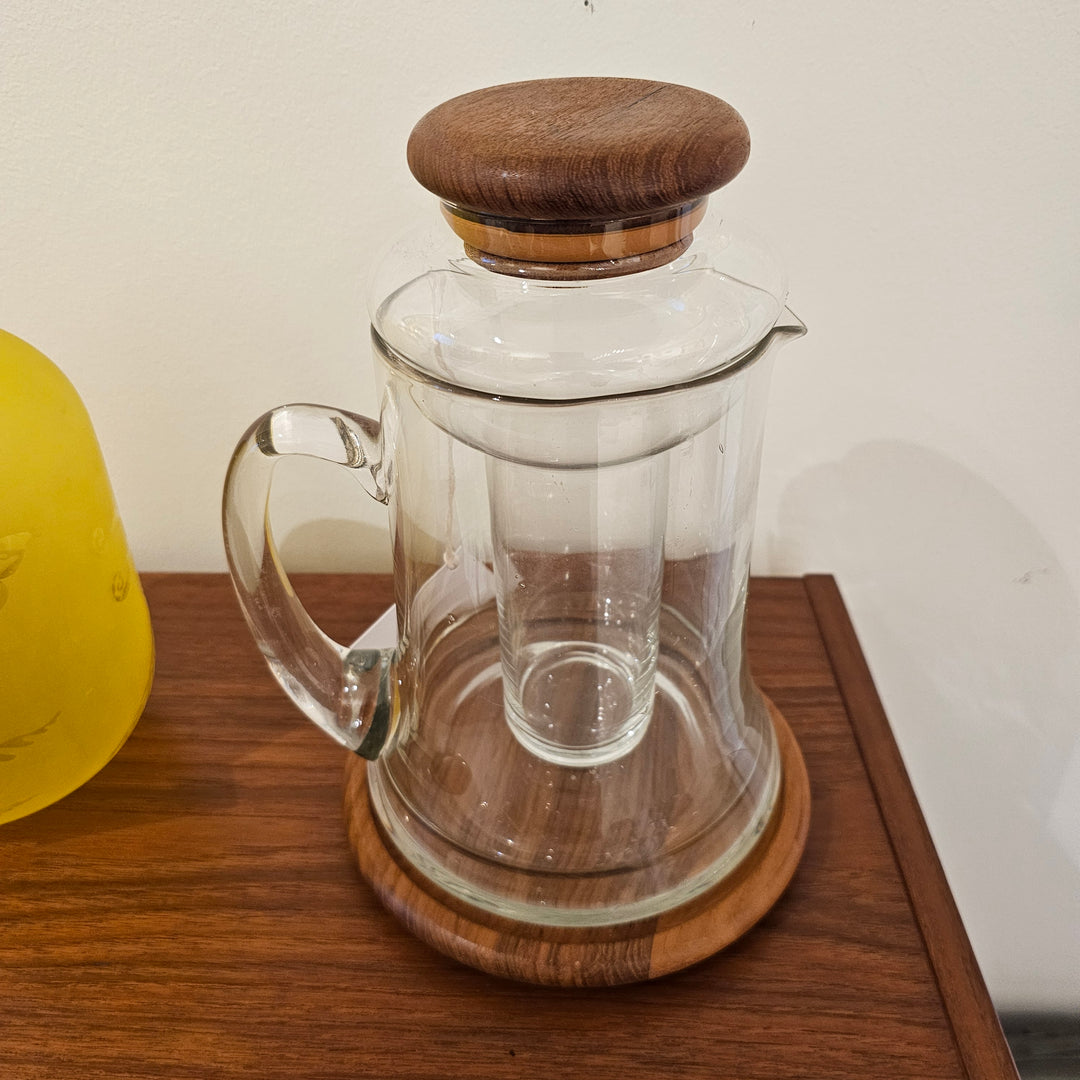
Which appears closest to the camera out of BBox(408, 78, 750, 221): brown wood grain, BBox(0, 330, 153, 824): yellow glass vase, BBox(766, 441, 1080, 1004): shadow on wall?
BBox(408, 78, 750, 221): brown wood grain

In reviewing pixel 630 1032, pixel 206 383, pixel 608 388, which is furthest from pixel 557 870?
pixel 206 383

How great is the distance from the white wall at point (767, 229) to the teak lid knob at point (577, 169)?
14 cm

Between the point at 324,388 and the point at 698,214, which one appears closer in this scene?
the point at 698,214

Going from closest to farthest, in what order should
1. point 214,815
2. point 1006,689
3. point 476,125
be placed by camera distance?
point 476,125 < point 214,815 < point 1006,689

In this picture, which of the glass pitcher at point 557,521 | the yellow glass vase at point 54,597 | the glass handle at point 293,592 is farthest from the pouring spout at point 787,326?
the yellow glass vase at point 54,597

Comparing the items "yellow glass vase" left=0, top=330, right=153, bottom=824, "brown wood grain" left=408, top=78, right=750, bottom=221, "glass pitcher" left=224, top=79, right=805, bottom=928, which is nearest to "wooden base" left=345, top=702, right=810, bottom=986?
"glass pitcher" left=224, top=79, right=805, bottom=928

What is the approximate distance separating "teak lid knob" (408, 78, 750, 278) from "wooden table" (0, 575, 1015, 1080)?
0.22 metres

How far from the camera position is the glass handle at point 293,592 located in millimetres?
290

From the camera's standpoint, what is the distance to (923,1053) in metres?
0.29

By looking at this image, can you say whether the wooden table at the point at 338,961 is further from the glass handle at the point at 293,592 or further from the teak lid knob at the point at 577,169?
the teak lid knob at the point at 577,169

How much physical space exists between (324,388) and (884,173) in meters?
0.26

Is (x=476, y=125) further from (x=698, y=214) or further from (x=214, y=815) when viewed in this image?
(x=214, y=815)

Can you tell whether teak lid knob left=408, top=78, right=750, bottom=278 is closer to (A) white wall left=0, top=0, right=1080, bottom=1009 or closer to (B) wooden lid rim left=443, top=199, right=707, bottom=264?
(B) wooden lid rim left=443, top=199, right=707, bottom=264

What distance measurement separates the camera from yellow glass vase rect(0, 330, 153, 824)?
12.8 inches
